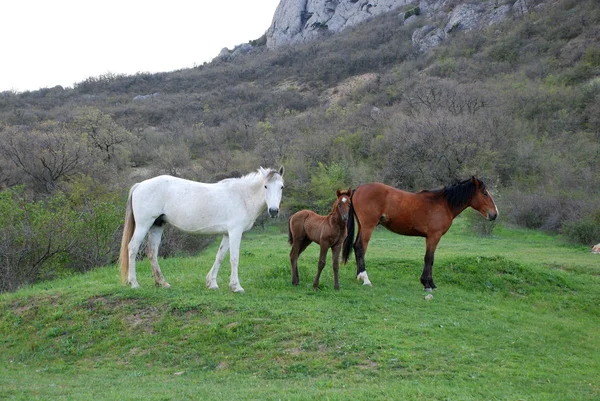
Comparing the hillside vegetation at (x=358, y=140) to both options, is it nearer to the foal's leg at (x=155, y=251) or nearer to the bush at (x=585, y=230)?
the bush at (x=585, y=230)

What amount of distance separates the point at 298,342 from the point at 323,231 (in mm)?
2705

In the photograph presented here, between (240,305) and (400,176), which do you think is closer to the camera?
(240,305)

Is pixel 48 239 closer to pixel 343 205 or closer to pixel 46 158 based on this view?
pixel 343 205

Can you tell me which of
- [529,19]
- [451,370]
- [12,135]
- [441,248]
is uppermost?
[529,19]

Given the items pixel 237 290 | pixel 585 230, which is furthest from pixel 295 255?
pixel 585 230

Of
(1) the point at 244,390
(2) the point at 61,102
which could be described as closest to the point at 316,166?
(1) the point at 244,390

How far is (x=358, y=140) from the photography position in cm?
3834

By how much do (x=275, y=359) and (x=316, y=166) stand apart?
29868 millimetres

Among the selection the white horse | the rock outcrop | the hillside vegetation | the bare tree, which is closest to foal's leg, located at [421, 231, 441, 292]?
the white horse

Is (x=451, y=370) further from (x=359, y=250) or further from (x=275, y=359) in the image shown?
(x=359, y=250)

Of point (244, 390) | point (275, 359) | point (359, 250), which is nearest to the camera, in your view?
point (244, 390)

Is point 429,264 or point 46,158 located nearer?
point 429,264

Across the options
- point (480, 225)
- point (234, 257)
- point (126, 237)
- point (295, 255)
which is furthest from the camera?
point (480, 225)

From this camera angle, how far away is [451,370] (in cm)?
611
